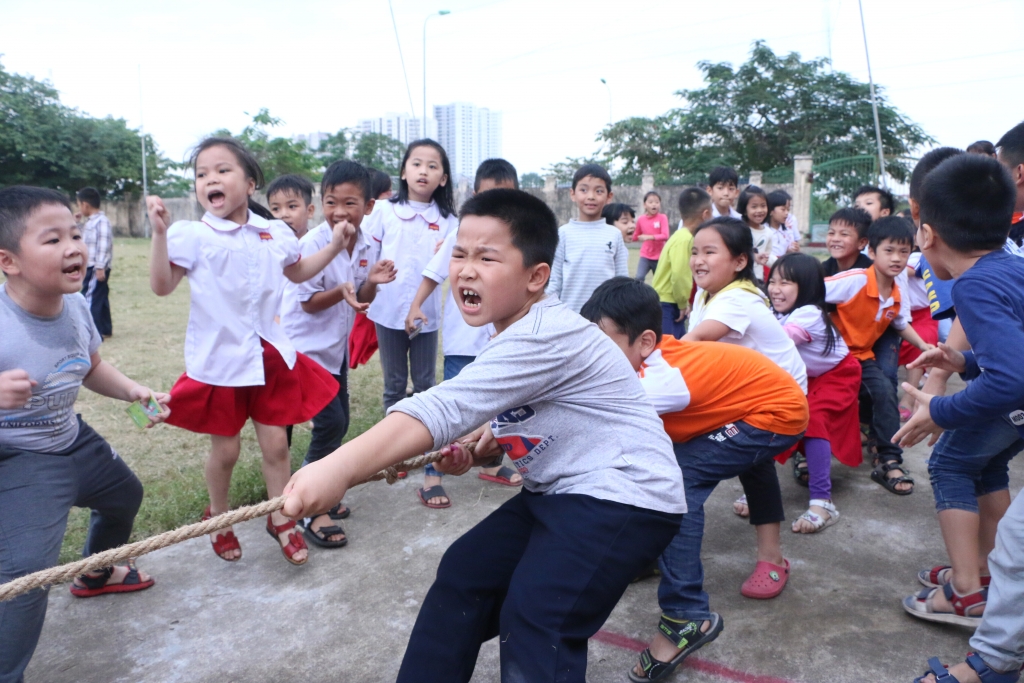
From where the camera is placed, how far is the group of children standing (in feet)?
5.78

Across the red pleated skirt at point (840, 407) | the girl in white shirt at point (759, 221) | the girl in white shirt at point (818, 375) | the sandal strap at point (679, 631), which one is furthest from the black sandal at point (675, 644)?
the girl in white shirt at point (759, 221)

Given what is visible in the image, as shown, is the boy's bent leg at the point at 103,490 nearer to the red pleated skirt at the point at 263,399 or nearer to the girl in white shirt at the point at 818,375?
the red pleated skirt at the point at 263,399

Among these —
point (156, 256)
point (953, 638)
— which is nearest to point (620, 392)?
point (953, 638)

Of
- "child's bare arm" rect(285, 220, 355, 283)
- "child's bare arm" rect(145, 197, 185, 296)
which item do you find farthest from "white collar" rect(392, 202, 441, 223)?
"child's bare arm" rect(145, 197, 185, 296)

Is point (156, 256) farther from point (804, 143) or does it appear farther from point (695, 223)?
point (804, 143)

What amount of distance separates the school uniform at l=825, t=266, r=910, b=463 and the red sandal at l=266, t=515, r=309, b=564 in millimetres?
2883

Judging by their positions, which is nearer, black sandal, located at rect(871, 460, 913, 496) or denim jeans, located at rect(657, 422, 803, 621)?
denim jeans, located at rect(657, 422, 803, 621)

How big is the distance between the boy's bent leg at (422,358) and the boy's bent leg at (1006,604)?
2.60 meters

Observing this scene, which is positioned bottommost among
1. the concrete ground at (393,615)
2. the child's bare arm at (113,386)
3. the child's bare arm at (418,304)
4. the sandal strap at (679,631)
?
the concrete ground at (393,615)

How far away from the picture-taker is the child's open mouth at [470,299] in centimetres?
186

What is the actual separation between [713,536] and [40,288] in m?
Answer: 2.72

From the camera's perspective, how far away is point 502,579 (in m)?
1.92

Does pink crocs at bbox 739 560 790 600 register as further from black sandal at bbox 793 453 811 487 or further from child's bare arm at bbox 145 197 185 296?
child's bare arm at bbox 145 197 185 296

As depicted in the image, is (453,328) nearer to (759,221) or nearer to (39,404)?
(39,404)
